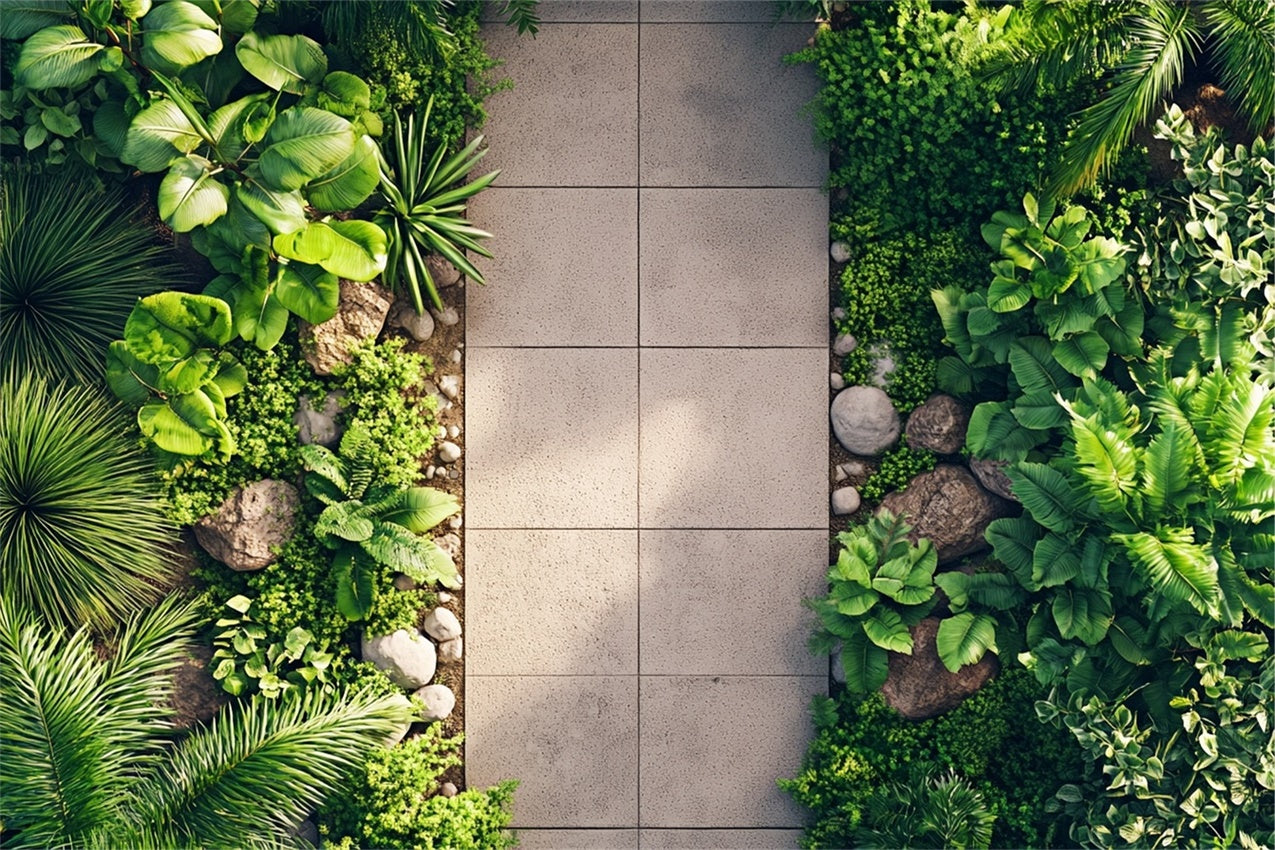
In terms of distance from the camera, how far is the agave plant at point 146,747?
5953 millimetres

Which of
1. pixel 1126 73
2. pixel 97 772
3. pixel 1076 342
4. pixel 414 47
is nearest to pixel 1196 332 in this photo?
pixel 1076 342

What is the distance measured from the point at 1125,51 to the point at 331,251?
4.93 metres

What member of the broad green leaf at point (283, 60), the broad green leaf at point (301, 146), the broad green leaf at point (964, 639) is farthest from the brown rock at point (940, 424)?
the broad green leaf at point (283, 60)

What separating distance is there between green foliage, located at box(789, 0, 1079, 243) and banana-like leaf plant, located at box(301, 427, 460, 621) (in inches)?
136

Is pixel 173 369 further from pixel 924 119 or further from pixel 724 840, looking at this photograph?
pixel 924 119

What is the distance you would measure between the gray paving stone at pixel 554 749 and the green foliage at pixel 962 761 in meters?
1.14

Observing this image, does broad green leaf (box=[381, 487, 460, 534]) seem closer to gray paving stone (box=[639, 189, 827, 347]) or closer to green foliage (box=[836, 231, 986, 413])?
gray paving stone (box=[639, 189, 827, 347])

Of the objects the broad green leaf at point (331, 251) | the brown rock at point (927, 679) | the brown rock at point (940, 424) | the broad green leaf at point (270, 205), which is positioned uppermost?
the broad green leaf at point (270, 205)

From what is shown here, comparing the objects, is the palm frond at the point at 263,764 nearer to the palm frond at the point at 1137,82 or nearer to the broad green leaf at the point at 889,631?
the broad green leaf at the point at 889,631

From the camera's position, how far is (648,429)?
25.1 ft

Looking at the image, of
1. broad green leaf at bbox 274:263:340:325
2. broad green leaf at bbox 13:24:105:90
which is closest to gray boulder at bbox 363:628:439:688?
broad green leaf at bbox 274:263:340:325

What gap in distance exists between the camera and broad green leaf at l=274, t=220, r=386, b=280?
683 centimetres

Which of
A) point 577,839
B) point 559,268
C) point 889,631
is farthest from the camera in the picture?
point 559,268

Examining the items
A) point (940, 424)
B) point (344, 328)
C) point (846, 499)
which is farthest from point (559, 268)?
point (940, 424)
